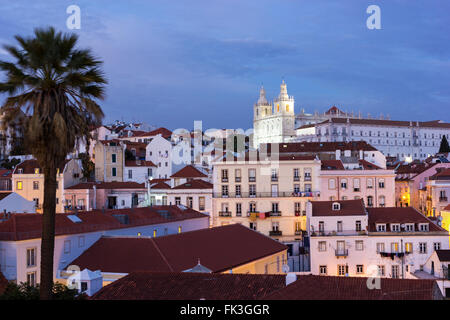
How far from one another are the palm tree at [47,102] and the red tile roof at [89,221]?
1568 cm

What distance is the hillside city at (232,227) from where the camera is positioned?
2098 centimetres

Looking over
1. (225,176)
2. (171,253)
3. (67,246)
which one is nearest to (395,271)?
(171,253)

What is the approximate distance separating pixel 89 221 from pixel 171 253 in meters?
7.28

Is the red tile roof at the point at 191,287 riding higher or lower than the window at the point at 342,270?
higher

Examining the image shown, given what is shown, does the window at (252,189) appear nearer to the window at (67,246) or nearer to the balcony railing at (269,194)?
the balcony railing at (269,194)

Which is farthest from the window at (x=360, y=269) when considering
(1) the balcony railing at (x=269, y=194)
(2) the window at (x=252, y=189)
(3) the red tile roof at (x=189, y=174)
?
(3) the red tile roof at (x=189, y=174)

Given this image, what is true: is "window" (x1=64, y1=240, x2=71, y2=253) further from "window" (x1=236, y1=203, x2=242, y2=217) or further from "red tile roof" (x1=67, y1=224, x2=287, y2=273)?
"window" (x1=236, y1=203, x2=242, y2=217)

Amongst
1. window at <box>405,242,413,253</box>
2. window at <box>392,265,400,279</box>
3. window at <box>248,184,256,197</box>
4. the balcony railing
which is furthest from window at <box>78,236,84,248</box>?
window at <box>248,184,256,197</box>

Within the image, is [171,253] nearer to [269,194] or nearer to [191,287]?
[191,287]

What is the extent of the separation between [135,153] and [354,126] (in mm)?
96274

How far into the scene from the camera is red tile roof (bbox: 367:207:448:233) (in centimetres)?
4406

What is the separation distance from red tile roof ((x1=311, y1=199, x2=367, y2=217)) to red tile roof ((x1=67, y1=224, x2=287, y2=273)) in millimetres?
10490

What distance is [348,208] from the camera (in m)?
46.0
